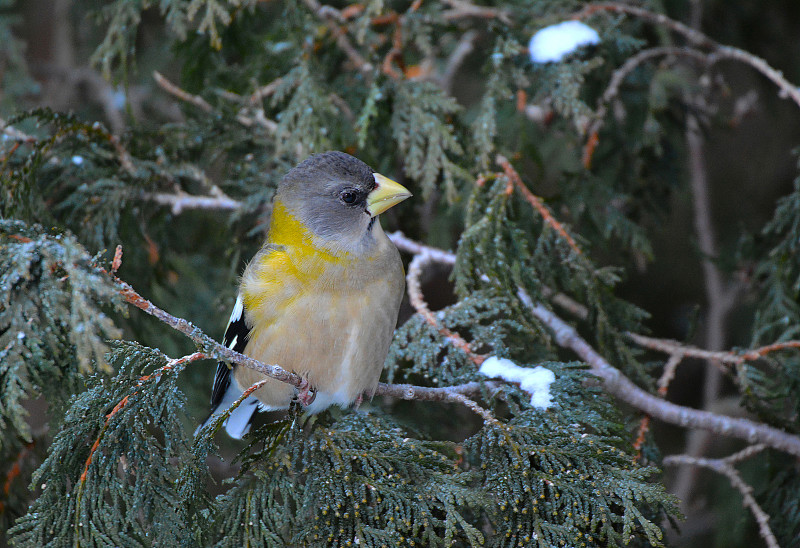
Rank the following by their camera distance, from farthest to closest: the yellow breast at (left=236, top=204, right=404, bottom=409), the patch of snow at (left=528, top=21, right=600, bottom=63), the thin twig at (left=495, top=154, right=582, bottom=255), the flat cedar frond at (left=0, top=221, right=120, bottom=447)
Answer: the patch of snow at (left=528, top=21, right=600, bottom=63) → the thin twig at (left=495, top=154, right=582, bottom=255) → the yellow breast at (left=236, top=204, right=404, bottom=409) → the flat cedar frond at (left=0, top=221, right=120, bottom=447)

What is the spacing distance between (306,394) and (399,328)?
1.53 feet

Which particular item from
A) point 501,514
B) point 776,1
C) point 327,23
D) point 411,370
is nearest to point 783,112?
point 776,1

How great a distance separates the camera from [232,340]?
2.92 metres

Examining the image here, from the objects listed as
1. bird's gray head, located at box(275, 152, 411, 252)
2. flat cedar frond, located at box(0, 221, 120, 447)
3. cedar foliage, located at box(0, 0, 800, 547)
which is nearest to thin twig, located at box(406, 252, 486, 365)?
cedar foliage, located at box(0, 0, 800, 547)

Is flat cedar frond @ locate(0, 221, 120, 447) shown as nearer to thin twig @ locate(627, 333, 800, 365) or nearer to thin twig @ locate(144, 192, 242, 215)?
thin twig @ locate(144, 192, 242, 215)

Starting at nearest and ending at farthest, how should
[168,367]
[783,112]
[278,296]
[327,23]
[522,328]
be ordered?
[168,367] → [522,328] → [278,296] → [327,23] → [783,112]

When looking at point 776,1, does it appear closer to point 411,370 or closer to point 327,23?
point 327,23

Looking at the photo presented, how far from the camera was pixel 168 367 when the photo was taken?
1.85 meters

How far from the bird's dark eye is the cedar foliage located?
0.26 meters

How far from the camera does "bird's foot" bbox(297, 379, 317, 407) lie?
249 cm

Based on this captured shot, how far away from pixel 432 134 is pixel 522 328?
997 mm

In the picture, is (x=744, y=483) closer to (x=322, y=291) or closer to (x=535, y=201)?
(x=535, y=201)

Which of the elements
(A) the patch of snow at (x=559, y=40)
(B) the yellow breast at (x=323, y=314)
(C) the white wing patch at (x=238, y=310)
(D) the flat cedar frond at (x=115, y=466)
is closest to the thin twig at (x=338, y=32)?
(A) the patch of snow at (x=559, y=40)

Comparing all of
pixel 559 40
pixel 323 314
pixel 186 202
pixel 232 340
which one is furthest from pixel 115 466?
pixel 559 40
